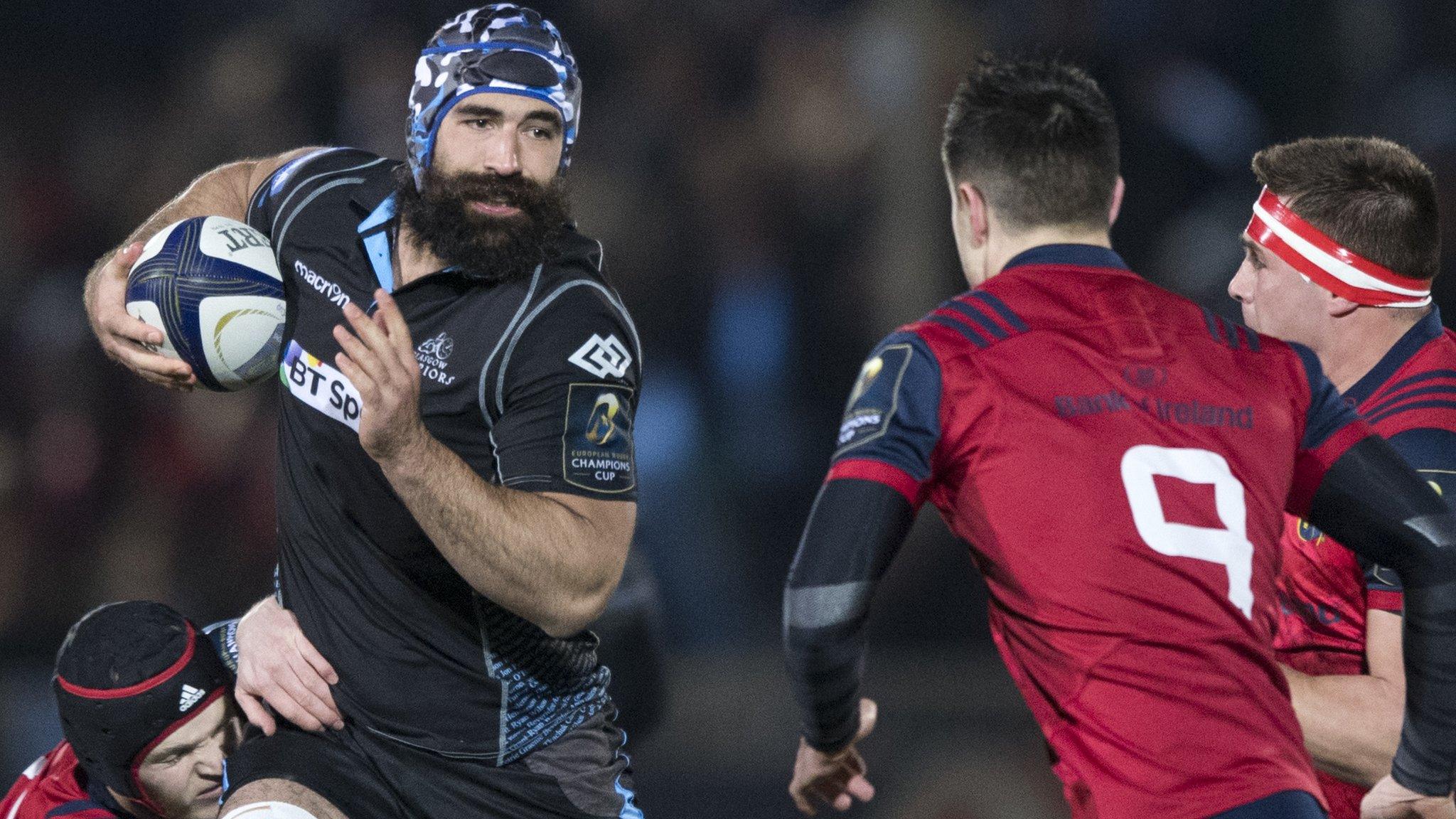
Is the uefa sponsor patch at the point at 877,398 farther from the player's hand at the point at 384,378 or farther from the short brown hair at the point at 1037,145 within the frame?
the player's hand at the point at 384,378

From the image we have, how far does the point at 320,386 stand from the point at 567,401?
0.61 metres

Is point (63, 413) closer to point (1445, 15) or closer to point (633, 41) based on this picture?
point (633, 41)

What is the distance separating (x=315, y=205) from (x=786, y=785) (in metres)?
3.36

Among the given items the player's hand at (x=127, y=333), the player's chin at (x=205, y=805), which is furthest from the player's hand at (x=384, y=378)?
the player's chin at (x=205, y=805)

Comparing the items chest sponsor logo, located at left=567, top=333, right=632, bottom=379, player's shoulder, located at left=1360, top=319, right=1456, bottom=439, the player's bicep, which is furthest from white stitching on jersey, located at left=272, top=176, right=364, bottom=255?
the player's bicep

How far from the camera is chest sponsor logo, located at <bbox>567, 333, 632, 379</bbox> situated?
3051 millimetres

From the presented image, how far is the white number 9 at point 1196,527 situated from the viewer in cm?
235

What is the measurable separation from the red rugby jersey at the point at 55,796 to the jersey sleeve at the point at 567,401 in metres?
1.40

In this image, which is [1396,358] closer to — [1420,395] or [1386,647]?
[1420,395]

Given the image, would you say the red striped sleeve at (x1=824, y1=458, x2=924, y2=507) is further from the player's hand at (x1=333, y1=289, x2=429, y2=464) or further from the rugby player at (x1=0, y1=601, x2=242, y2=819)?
the rugby player at (x1=0, y1=601, x2=242, y2=819)

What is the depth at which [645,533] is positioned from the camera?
6.65 metres

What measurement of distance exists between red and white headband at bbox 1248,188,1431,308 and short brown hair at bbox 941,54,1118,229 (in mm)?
787

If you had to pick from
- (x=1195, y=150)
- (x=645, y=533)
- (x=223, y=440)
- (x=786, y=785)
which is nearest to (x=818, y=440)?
(x=645, y=533)

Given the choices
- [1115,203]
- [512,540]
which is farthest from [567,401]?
[1115,203]
